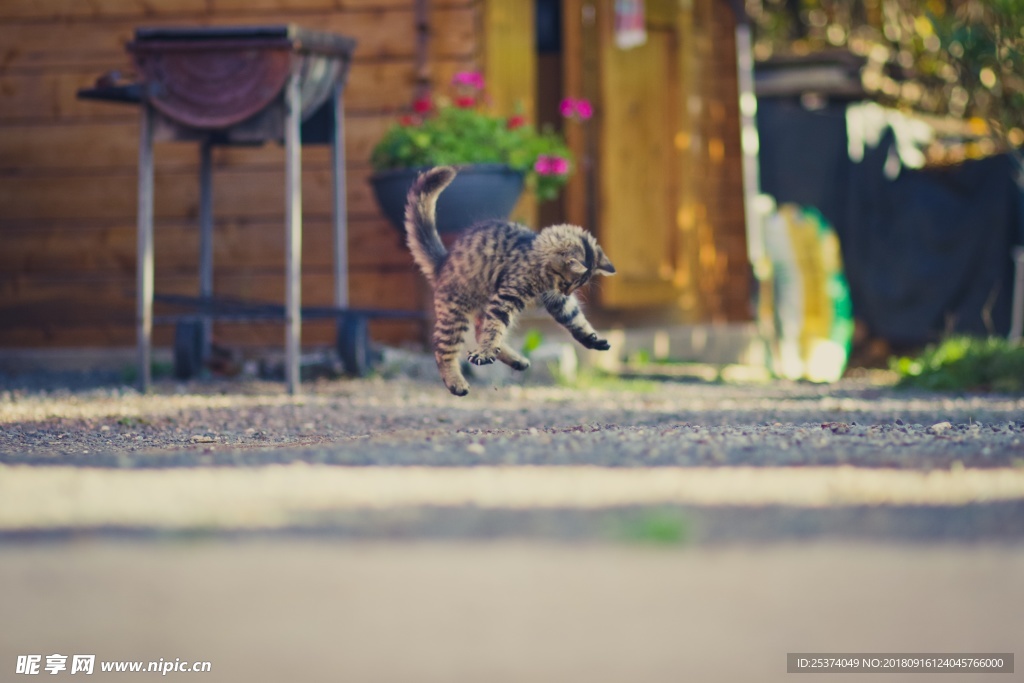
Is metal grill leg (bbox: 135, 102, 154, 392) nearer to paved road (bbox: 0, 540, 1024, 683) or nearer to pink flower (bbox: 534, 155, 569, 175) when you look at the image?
pink flower (bbox: 534, 155, 569, 175)

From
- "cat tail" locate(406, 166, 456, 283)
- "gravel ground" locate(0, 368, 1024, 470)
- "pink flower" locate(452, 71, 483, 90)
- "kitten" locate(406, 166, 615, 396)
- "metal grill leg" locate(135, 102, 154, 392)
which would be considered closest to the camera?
"gravel ground" locate(0, 368, 1024, 470)

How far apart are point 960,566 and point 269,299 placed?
618 cm

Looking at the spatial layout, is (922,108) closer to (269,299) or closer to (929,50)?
(929,50)

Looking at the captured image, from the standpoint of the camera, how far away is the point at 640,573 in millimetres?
1999

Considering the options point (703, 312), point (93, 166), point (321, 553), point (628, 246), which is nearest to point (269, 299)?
point (93, 166)

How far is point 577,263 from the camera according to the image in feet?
13.8

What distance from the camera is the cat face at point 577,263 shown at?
424 centimetres

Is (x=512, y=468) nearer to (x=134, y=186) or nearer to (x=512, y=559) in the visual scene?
(x=512, y=559)

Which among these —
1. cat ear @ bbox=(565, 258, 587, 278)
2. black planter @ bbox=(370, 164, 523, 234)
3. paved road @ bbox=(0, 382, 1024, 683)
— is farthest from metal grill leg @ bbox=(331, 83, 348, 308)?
paved road @ bbox=(0, 382, 1024, 683)

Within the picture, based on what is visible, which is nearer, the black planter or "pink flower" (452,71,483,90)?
the black planter

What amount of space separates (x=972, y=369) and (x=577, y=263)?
341 centimetres

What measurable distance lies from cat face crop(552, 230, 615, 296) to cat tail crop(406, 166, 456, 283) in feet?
1.73

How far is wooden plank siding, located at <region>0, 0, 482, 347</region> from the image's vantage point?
7.53m

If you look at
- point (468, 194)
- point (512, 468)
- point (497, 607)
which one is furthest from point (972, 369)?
point (497, 607)
